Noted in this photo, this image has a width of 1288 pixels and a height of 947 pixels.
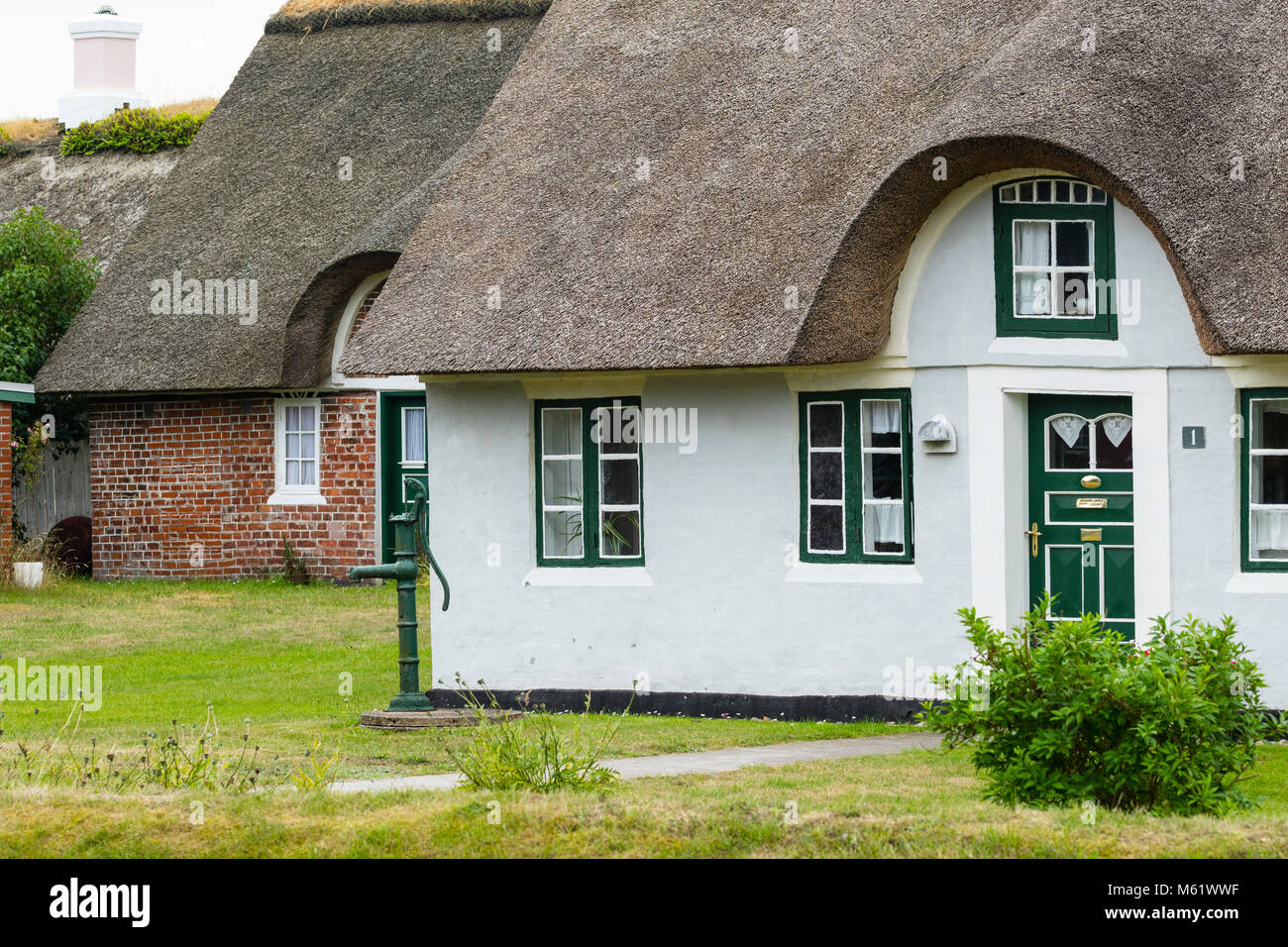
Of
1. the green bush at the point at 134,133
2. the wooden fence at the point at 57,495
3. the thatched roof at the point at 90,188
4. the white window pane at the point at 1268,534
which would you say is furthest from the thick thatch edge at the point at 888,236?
the green bush at the point at 134,133

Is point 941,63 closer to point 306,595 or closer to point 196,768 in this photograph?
point 196,768

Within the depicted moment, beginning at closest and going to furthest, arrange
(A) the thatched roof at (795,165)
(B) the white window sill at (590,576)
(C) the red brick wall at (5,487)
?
(A) the thatched roof at (795,165) < (B) the white window sill at (590,576) < (C) the red brick wall at (5,487)

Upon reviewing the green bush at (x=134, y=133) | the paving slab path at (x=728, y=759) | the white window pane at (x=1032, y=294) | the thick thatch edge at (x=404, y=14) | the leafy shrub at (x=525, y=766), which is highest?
the thick thatch edge at (x=404, y=14)

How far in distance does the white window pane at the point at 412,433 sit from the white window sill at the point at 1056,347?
10949 mm

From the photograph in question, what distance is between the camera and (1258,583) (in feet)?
41.7

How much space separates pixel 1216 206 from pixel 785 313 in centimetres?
286

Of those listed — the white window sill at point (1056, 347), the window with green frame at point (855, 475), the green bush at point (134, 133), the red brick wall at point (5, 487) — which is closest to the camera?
the white window sill at point (1056, 347)

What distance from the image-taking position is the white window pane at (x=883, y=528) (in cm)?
1380

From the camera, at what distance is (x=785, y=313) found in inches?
529

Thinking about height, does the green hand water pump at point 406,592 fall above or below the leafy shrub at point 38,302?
below

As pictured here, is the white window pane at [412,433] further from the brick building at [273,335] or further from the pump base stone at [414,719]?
the pump base stone at [414,719]

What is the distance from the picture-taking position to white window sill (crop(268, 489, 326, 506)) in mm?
23359

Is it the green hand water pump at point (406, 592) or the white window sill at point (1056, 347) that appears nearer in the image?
the white window sill at point (1056, 347)
